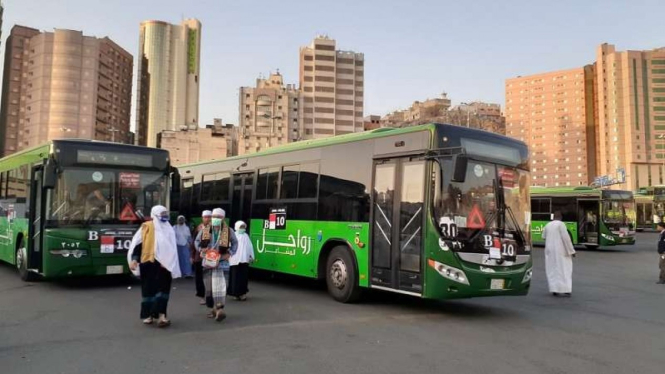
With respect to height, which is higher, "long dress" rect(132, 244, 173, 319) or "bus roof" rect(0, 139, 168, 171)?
"bus roof" rect(0, 139, 168, 171)

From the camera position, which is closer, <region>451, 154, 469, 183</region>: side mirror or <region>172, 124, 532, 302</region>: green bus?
<region>451, 154, 469, 183</region>: side mirror

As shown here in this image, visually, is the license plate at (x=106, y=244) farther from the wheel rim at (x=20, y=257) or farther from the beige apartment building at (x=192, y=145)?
the beige apartment building at (x=192, y=145)

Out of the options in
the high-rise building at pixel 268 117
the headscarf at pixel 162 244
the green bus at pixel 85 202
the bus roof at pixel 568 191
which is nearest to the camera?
the headscarf at pixel 162 244

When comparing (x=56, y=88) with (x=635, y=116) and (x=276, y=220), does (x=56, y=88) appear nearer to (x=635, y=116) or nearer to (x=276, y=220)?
(x=276, y=220)

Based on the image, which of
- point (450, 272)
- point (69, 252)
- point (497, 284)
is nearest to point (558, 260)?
point (497, 284)

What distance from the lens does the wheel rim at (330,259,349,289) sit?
1006 cm

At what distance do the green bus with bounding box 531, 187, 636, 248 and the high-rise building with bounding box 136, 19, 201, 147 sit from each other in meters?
162

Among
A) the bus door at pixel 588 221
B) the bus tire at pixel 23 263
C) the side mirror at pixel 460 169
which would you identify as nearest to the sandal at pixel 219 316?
the side mirror at pixel 460 169

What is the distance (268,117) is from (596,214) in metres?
107

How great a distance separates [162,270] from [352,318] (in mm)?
3001

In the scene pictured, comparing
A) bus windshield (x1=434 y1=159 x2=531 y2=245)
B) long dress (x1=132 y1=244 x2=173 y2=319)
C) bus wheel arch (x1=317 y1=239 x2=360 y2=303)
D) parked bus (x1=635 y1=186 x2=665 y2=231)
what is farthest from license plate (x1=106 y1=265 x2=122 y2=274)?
parked bus (x1=635 y1=186 x2=665 y2=231)

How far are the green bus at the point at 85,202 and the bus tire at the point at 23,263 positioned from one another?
0.08 ft

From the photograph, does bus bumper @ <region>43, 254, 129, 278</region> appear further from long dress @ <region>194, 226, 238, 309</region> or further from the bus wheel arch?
the bus wheel arch

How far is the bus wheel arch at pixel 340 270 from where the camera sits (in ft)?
32.3
